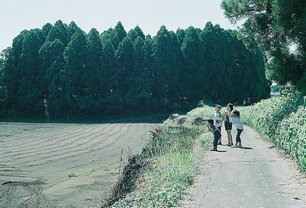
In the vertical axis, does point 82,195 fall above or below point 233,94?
below

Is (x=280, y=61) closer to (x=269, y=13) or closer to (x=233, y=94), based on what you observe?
(x=269, y=13)

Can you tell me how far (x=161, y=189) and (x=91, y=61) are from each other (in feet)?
175

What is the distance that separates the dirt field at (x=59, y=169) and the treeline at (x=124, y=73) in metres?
26.6

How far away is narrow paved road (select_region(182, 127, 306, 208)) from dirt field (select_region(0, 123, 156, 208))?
2511 millimetres

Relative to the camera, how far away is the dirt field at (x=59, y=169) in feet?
44.5

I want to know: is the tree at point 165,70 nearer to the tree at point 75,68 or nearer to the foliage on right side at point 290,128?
the tree at point 75,68

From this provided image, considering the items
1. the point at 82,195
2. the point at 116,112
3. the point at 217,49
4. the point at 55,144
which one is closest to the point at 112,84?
the point at 116,112

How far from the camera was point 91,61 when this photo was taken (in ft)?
196

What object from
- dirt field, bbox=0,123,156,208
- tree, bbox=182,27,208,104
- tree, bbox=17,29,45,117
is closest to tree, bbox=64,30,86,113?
tree, bbox=17,29,45,117

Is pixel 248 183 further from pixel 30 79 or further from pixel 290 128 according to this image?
pixel 30 79

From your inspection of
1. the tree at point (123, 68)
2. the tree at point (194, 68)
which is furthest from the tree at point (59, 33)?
the tree at point (194, 68)

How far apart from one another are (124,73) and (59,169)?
43.8 metres

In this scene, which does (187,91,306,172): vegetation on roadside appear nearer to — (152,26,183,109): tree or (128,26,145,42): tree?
(152,26,183,109): tree

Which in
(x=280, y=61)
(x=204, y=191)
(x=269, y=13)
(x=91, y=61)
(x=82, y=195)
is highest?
(x=91, y=61)
